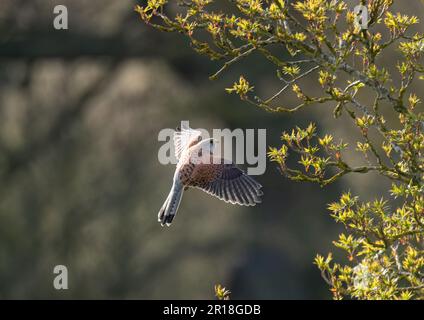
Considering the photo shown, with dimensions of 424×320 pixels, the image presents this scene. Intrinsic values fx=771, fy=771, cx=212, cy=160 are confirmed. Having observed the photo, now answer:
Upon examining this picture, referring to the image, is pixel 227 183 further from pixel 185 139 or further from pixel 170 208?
pixel 170 208

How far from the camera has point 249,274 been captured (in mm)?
15586

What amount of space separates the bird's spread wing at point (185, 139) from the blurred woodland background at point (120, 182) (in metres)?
7.18

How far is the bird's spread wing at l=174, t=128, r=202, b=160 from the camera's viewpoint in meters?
6.86

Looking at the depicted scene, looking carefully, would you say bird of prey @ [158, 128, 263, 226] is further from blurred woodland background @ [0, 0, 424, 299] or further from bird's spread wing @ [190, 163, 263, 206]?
blurred woodland background @ [0, 0, 424, 299]

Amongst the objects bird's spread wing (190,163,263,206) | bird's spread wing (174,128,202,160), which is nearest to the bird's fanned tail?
bird's spread wing (190,163,263,206)

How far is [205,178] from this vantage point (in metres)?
6.81

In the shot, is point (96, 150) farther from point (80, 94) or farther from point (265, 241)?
point (265, 241)

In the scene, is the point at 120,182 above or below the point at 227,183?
above

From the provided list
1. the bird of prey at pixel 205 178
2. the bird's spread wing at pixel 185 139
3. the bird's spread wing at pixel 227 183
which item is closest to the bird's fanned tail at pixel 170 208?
the bird of prey at pixel 205 178

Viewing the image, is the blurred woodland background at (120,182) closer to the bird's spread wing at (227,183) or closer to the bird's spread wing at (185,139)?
the bird's spread wing at (185,139)

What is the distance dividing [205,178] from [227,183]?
0.23m

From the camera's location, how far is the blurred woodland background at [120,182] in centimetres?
1502

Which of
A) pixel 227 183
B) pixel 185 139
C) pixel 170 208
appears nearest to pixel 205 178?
pixel 227 183
